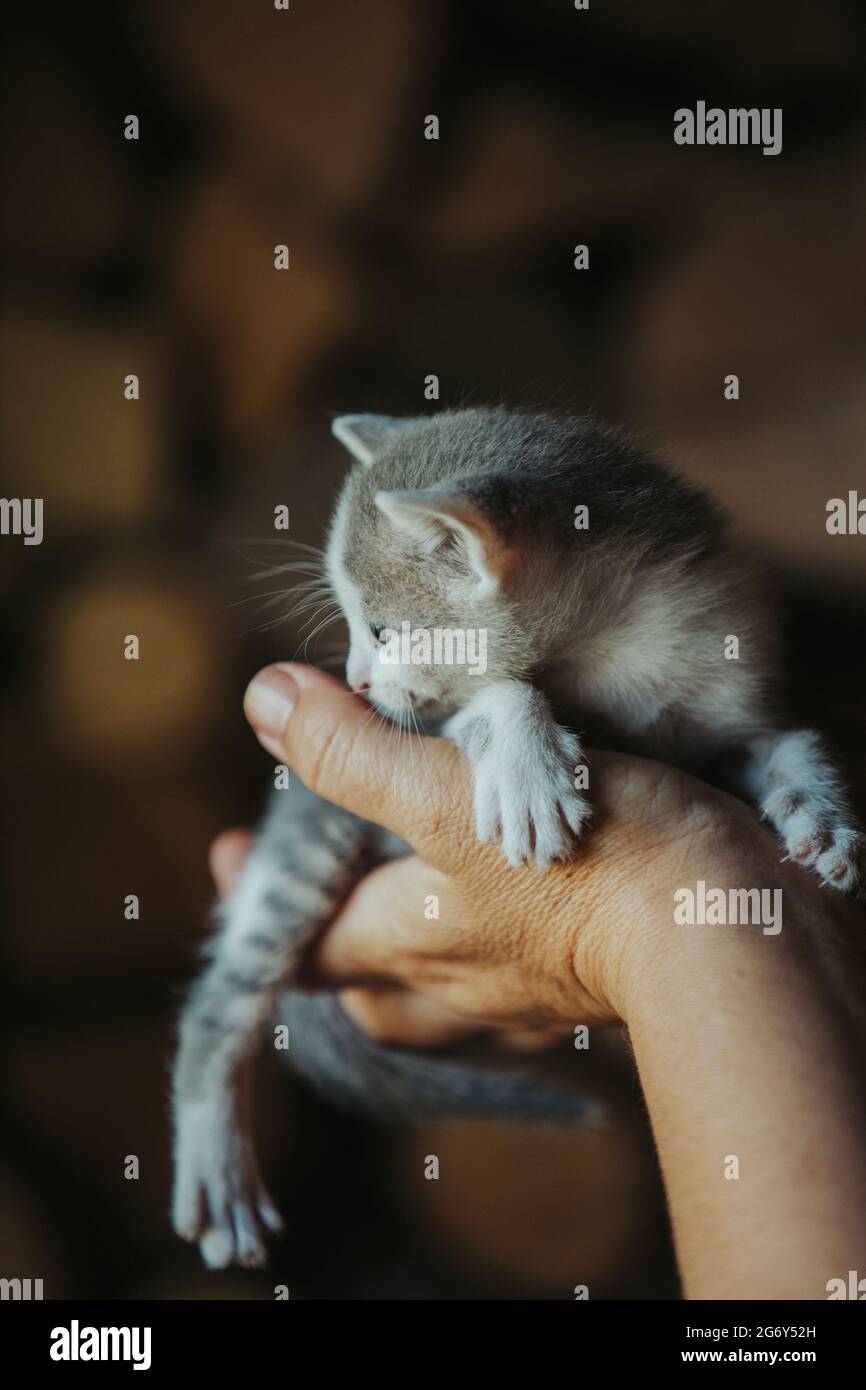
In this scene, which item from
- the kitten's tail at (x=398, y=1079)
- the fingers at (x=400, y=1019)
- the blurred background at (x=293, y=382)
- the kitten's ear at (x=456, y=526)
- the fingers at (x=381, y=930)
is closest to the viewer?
the kitten's ear at (x=456, y=526)

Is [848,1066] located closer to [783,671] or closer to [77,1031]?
[783,671]

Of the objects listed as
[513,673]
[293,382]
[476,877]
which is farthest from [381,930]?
[293,382]

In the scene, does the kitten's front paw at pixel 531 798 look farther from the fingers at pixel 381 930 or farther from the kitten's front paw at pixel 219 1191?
the kitten's front paw at pixel 219 1191

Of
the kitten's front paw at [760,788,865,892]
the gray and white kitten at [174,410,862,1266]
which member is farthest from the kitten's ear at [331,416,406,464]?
the kitten's front paw at [760,788,865,892]

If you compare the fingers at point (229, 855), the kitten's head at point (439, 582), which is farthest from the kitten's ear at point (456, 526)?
the fingers at point (229, 855)

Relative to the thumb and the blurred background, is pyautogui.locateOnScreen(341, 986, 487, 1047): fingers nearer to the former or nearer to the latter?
the blurred background
